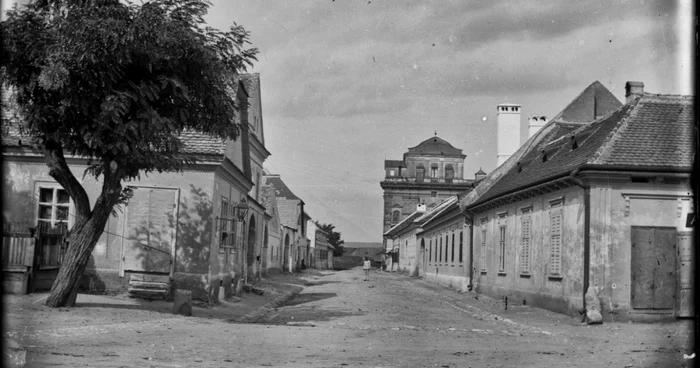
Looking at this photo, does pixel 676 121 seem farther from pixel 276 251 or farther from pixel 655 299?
pixel 276 251

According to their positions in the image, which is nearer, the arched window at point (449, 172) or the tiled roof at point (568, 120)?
the tiled roof at point (568, 120)

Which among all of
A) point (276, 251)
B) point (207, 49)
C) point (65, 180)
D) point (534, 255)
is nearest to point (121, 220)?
point (65, 180)

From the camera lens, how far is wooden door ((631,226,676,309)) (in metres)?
16.8

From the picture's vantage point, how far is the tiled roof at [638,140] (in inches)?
677

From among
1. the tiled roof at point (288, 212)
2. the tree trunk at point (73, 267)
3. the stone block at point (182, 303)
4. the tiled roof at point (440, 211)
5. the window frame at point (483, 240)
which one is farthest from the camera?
the tiled roof at point (288, 212)

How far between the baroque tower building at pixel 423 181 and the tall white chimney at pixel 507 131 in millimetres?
63972

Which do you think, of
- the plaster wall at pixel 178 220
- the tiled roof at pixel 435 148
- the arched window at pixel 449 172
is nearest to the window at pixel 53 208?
the plaster wall at pixel 178 220

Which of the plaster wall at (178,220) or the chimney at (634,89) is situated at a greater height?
the chimney at (634,89)

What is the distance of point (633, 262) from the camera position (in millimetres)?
17000

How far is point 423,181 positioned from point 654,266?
8467 centimetres

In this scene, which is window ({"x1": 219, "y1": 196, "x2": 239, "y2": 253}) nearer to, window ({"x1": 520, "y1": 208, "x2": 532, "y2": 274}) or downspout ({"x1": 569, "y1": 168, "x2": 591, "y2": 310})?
window ({"x1": 520, "y1": 208, "x2": 532, "y2": 274})

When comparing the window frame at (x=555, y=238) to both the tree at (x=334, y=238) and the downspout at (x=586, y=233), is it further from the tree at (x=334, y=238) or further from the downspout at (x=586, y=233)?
the tree at (x=334, y=238)

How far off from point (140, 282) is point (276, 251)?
33.9 metres

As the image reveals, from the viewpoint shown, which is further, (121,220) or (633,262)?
(121,220)
